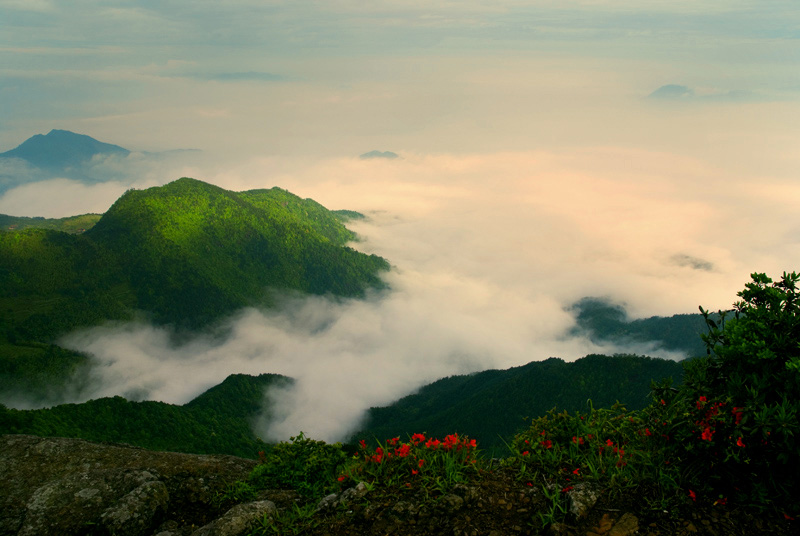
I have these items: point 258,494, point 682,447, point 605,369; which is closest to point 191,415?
point 605,369

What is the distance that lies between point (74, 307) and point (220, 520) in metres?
216

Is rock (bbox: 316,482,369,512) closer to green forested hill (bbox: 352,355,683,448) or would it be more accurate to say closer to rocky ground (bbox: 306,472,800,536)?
rocky ground (bbox: 306,472,800,536)

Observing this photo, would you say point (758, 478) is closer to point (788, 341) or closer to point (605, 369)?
point (788, 341)

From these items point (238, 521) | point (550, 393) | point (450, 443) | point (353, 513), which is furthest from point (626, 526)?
point (550, 393)

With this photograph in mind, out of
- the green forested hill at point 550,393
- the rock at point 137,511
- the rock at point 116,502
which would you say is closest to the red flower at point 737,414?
the rock at point 116,502

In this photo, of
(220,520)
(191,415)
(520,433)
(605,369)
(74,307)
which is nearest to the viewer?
(220,520)

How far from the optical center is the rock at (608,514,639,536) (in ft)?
23.8

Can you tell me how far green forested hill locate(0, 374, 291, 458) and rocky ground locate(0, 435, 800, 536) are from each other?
1612 inches

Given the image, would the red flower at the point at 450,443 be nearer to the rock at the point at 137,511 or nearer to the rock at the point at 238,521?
the rock at the point at 238,521

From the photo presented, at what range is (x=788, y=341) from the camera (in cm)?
722

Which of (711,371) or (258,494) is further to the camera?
(258,494)

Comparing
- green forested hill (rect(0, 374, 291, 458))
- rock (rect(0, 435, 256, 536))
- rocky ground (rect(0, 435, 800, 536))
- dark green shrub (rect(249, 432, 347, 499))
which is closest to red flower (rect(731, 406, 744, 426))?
rocky ground (rect(0, 435, 800, 536))

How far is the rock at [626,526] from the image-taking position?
7254 millimetres

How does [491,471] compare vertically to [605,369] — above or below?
above
